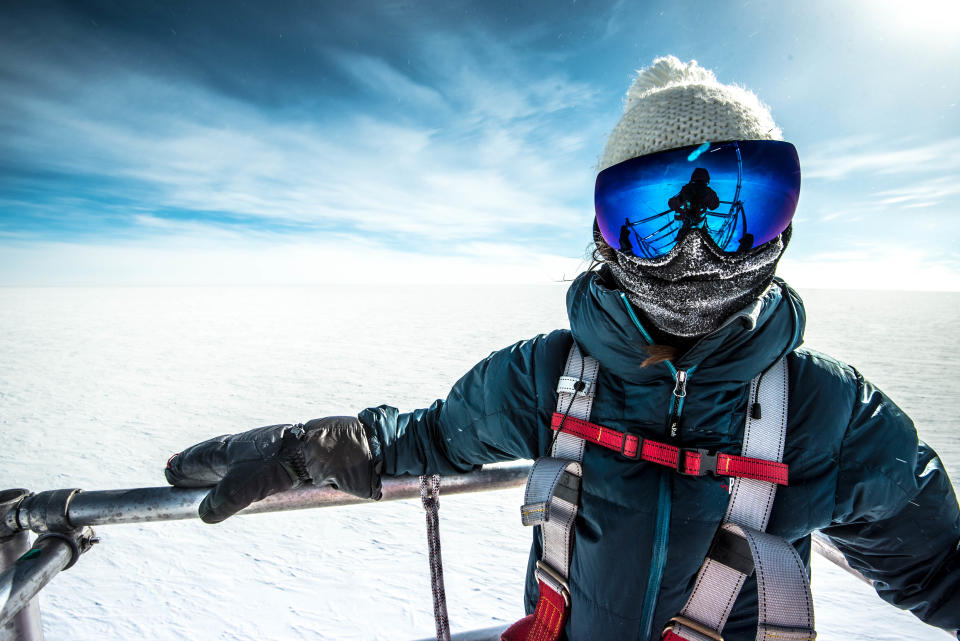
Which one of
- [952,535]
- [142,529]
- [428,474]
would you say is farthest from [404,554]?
[952,535]

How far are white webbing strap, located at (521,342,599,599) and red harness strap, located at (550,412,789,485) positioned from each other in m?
0.02

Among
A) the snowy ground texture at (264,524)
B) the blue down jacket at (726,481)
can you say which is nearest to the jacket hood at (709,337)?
the blue down jacket at (726,481)

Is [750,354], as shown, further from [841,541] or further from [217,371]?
[217,371]

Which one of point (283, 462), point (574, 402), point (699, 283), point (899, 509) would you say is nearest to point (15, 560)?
point (283, 462)

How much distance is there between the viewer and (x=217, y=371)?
848 cm

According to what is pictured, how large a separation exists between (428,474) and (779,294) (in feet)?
3.17

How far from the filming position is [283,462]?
1209mm

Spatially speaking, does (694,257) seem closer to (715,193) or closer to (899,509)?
(715,193)

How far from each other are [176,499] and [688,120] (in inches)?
60.0

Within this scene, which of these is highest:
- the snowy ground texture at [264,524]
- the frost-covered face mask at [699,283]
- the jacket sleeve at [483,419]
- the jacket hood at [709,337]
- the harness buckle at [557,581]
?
the frost-covered face mask at [699,283]

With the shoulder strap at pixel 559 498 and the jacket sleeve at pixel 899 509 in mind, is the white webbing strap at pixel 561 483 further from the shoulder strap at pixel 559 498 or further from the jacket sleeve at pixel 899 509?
the jacket sleeve at pixel 899 509

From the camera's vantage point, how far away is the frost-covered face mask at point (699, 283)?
0.96 meters

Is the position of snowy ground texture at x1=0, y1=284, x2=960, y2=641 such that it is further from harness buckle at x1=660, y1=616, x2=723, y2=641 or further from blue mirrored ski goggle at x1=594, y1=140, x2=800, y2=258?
blue mirrored ski goggle at x1=594, y1=140, x2=800, y2=258

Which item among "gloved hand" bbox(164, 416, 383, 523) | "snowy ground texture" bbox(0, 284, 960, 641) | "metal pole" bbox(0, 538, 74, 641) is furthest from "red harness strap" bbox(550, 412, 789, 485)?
"snowy ground texture" bbox(0, 284, 960, 641)
